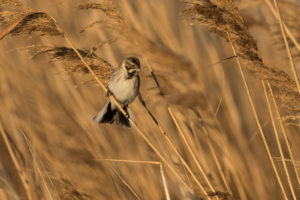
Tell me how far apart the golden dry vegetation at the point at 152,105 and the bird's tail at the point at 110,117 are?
0.12 meters

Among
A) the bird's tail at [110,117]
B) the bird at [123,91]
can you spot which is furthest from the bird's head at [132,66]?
the bird's tail at [110,117]

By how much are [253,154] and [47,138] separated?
5.16ft

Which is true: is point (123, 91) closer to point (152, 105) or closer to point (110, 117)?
point (110, 117)

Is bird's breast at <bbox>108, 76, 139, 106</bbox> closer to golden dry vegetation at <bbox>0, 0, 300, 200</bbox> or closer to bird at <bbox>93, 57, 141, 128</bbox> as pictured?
bird at <bbox>93, 57, 141, 128</bbox>

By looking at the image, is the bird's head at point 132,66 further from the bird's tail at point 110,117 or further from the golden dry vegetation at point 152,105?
the bird's tail at point 110,117

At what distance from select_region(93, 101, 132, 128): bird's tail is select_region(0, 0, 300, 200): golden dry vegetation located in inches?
4.9

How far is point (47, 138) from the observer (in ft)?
8.72

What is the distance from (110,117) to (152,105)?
38cm

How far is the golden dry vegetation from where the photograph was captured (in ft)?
5.94

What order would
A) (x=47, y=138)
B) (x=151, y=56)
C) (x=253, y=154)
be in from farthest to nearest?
1. (x=253, y=154)
2. (x=47, y=138)
3. (x=151, y=56)

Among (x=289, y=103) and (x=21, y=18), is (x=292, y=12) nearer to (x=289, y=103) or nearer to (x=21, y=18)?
(x=289, y=103)

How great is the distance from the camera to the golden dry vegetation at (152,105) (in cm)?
181

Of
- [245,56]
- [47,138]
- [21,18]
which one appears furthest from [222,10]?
[47,138]

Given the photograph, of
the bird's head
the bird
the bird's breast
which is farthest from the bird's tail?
the bird's head
